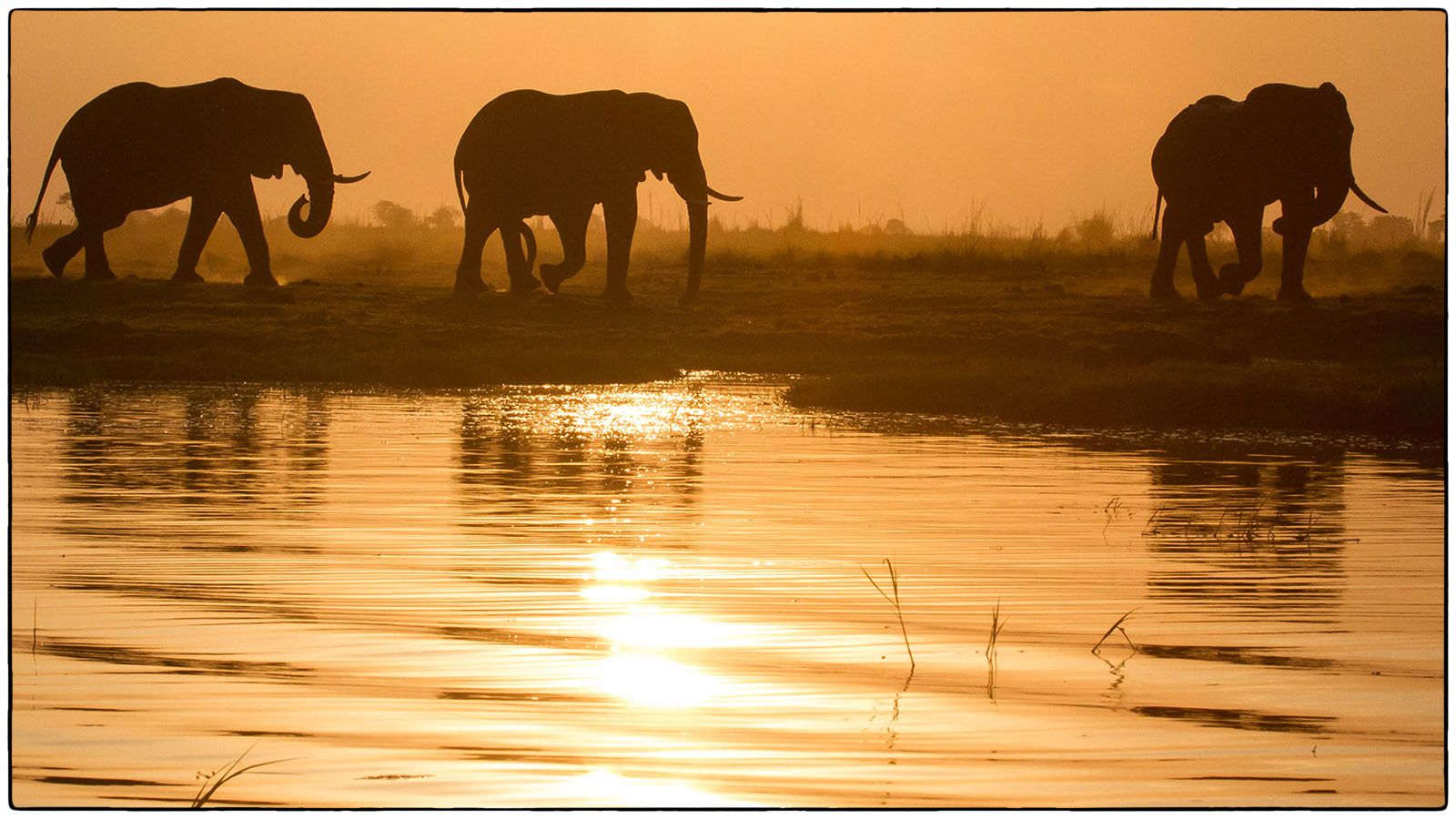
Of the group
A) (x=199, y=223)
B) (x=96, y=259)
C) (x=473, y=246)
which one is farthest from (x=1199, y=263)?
(x=96, y=259)

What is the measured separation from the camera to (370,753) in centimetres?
650

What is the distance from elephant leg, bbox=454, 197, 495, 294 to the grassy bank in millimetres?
259

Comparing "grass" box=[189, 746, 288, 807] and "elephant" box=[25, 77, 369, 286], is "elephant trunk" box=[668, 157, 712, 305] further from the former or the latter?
"grass" box=[189, 746, 288, 807]

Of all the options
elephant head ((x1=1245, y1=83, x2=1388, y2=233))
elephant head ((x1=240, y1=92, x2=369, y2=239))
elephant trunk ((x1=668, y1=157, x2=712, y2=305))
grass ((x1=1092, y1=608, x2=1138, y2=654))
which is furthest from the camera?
elephant trunk ((x1=668, y1=157, x2=712, y2=305))

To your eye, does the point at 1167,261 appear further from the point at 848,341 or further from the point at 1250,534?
the point at 1250,534

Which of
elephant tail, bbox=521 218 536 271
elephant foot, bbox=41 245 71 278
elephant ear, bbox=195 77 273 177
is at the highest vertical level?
elephant ear, bbox=195 77 273 177

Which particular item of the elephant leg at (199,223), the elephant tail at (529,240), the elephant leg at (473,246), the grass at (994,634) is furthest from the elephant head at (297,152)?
the grass at (994,634)

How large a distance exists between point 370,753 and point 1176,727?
2733mm

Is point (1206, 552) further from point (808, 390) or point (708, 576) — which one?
point (808, 390)

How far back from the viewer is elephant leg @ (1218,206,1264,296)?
2214 cm

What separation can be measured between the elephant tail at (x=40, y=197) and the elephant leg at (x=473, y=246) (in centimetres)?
536

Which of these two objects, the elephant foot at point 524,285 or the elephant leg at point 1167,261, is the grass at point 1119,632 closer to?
the elephant leg at point 1167,261

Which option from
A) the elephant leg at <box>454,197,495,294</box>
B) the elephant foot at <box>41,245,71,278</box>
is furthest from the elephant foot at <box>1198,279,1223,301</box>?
the elephant foot at <box>41,245,71,278</box>

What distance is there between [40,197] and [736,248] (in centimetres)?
820
